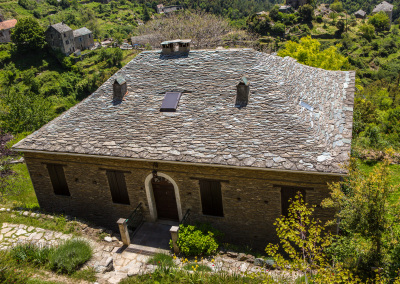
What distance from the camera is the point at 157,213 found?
13.8 metres

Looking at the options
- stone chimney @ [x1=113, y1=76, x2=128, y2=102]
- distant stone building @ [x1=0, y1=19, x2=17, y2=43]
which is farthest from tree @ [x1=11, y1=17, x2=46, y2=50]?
stone chimney @ [x1=113, y1=76, x2=128, y2=102]

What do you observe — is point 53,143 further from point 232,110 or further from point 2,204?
point 232,110

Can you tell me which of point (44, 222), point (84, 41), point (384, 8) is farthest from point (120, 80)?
point (384, 8)

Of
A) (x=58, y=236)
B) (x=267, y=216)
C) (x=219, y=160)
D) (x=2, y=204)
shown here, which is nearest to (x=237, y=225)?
(x=267, y=216)

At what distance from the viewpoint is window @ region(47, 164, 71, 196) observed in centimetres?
1406

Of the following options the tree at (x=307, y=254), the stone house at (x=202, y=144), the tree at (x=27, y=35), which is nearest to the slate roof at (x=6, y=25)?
the tree at (x=27, y=35)

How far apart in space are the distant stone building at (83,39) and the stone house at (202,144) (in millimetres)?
78449

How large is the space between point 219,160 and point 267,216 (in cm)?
303

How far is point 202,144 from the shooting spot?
37.8 ft

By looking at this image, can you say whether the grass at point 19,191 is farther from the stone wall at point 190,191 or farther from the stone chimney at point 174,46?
the stone chimney at point 174,46

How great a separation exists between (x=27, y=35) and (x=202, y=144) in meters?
76.0

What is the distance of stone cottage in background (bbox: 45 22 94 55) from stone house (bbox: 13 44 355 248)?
71.3 metres

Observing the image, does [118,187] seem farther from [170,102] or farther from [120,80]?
[120,80]

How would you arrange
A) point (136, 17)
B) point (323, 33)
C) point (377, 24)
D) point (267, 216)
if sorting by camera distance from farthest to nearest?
point (136, 17) → point (377, 24) → point (323, 33) → point (267, 216)
